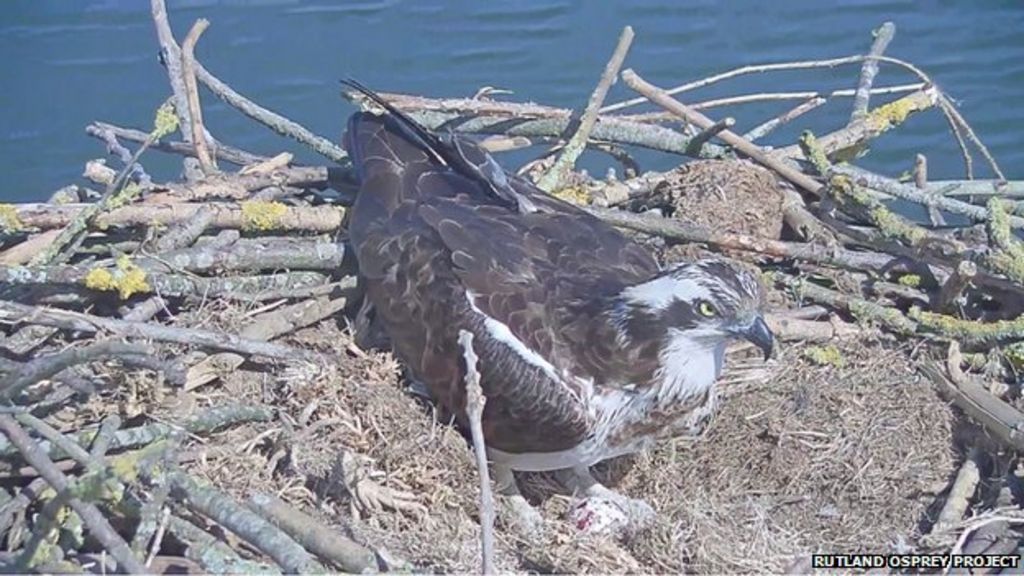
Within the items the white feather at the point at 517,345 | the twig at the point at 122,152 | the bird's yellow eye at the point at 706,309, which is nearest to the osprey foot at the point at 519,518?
the white feather at the point at 517,345

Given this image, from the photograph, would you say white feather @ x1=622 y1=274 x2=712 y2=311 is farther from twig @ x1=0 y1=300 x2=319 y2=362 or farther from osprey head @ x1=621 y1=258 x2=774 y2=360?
twig @ x1=0 y1=300 x2=319 y2=362

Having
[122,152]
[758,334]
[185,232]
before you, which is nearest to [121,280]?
[185,232]

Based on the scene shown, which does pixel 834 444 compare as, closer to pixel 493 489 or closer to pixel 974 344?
pixel 974 344

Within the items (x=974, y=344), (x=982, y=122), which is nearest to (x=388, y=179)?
(x=974, y=344)

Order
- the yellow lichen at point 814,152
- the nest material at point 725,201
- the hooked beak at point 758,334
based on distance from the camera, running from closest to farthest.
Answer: the hooked beak at point 758,334, the nest material at point 725,201, the yellow lichen at point 814,152

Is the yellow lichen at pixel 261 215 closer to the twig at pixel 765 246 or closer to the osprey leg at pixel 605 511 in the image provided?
the twig at pixel 765 246

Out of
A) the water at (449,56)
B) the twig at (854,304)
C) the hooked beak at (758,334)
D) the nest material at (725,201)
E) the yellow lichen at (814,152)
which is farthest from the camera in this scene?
the water at (449,56)
